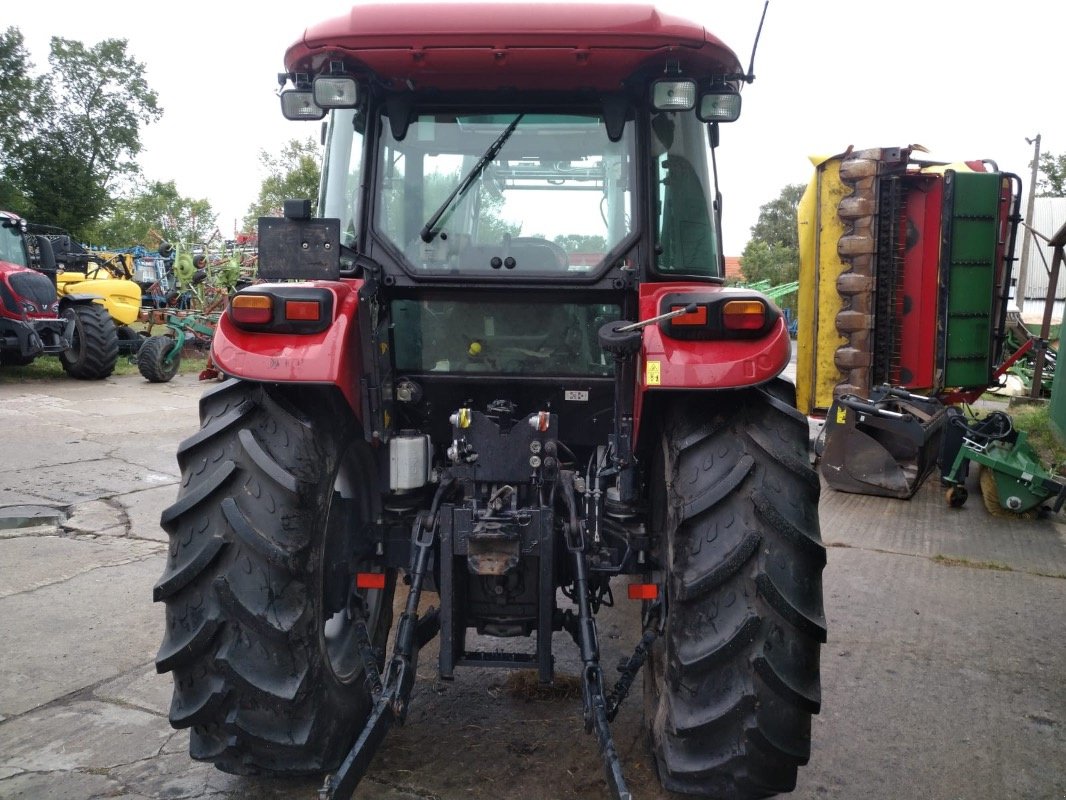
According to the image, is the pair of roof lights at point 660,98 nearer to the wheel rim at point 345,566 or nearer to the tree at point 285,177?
the wheel rim at point 345,566

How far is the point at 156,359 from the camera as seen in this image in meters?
13.1

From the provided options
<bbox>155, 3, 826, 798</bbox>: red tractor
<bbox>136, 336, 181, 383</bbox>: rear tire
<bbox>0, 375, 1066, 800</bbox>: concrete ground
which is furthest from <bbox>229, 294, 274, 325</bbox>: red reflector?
<bbox>136, 336, 181, 383</bbox>: rear tire

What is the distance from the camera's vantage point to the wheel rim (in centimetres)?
271

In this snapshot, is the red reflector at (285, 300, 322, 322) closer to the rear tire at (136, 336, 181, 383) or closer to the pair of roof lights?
the pair of roof lights

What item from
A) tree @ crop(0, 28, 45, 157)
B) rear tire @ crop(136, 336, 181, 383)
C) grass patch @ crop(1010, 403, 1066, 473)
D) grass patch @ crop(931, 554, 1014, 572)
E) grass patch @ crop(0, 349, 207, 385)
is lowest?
grass patch @ crop(931, 554, 1014, 572)

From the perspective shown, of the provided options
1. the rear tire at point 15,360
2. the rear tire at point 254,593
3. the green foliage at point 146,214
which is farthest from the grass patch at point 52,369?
the green foliage at point 146,214

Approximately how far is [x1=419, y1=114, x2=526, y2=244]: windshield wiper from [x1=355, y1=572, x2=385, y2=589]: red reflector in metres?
1.12

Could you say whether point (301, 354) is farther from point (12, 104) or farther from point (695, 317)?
point (12, 104)

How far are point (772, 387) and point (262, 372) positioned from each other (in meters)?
1.55

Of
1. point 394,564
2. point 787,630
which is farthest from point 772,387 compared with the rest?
point 394,564

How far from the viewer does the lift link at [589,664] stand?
2178 mm

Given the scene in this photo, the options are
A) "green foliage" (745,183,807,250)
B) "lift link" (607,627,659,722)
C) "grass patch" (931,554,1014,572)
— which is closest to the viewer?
"lift link" (607,627,659,722)

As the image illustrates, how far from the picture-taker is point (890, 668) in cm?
379

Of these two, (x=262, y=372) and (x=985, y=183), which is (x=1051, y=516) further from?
(x=262, y=372)
